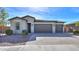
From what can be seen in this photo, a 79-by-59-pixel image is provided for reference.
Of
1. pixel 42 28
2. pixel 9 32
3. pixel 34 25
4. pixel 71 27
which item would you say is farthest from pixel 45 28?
pixel 9 32

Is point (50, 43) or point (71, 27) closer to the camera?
point (50, 43)

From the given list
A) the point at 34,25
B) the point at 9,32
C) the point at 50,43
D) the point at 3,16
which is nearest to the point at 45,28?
the point at 34,25

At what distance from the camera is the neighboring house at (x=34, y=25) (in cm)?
484

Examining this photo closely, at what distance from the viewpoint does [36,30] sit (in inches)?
194

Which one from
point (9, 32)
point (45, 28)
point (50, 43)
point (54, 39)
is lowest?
point (50, 43)

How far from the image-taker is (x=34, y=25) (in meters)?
4.94

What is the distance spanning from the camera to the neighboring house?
484 centimetres

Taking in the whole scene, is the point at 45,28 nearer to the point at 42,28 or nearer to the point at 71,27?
the point at 42,28

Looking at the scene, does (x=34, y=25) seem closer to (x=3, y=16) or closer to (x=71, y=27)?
(x=3, y=16)

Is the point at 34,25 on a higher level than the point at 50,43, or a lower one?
higher
